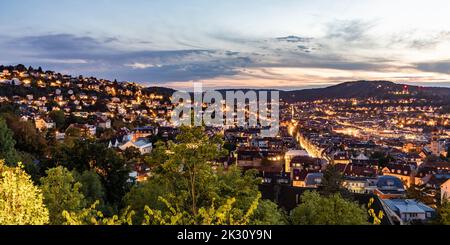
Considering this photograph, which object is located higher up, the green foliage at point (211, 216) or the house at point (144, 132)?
the green foliage at point (211, 216)

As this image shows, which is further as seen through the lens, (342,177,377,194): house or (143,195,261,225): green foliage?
(342,177,377,194): house

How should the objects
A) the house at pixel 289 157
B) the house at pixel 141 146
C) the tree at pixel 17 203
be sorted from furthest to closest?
the house at pixel 141 146 < the house at pixel 289 157 < the tree at pixel 17 203

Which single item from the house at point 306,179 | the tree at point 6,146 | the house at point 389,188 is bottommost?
the house at point 389,188

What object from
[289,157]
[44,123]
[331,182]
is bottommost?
[289,157]

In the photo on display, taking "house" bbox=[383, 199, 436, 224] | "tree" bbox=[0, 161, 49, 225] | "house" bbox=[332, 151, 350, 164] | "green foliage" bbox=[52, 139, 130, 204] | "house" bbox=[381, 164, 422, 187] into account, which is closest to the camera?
"tree" bbox=[0, 161, 49, 225]

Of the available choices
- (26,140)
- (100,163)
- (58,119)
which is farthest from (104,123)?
(100,163)

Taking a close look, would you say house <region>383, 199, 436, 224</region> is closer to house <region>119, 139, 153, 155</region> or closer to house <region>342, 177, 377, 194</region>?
house <region>342, 177, 377, 194</region>

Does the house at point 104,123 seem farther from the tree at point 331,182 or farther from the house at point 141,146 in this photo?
the tree at point 331,182

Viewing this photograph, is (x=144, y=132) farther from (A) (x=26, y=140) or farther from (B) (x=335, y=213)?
(B) (x=335, y=213)

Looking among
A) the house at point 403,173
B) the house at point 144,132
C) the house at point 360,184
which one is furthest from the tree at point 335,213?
the house at point 144,132

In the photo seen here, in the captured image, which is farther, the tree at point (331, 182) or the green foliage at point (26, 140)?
the green foliage at point (26, 140)

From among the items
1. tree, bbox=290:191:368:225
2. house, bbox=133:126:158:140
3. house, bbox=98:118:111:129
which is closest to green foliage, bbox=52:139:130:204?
tree, bbox=290:191:368:225

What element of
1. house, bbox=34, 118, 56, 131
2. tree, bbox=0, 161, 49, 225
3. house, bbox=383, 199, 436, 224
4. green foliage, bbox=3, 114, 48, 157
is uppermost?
tree, bbox=0, 161, 49, 225
